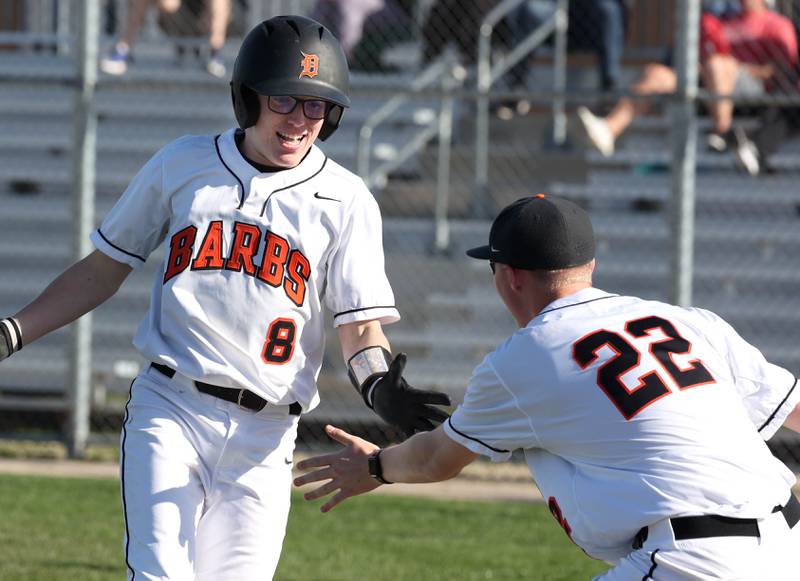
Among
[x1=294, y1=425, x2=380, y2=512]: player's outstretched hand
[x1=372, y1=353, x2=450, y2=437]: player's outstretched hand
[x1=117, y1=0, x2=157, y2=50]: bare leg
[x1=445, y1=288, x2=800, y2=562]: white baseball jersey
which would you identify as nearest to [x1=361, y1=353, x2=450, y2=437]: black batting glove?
[x1=372, y1=353, x2=450, y2=437]: player's outstretched hand

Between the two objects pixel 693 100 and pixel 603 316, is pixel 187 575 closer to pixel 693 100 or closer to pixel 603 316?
pixel 603 316

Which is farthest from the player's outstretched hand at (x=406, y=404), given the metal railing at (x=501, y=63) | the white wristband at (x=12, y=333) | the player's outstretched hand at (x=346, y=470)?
the metal railing at (x=501, y=63)

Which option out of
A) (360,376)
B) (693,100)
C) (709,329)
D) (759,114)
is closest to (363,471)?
(360,376)

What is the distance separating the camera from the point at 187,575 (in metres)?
3.98

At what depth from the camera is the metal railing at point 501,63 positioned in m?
11.7

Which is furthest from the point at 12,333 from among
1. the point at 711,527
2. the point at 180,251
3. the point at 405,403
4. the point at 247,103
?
the point at 711,527

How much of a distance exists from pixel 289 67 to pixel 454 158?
8349mm

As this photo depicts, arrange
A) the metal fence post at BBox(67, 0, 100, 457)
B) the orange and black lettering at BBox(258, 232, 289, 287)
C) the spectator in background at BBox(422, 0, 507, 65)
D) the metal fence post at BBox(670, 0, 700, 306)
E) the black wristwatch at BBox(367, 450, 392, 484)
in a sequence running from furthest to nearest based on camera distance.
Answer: the spectator in background at BBox(422, 0, 507, 65) < the metal fence post at BBox(67, 0, 100, 457) < the metal fence post at BBox(670, 0, 700, 306) < the orange and black lettering at BBox(258, 232, 289, 287) < the black wristwatch at BBox(367, 450, 392, 484)

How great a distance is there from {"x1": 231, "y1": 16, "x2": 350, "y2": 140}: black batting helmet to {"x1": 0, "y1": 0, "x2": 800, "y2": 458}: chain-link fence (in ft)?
19.4

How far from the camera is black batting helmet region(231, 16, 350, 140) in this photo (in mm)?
4203

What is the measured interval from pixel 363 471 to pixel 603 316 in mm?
917

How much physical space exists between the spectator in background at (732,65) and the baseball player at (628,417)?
695 cm

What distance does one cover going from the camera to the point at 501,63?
473 inches

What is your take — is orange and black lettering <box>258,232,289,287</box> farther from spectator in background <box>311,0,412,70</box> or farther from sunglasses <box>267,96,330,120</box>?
spectator in background <box>311,0,412,70</box>
